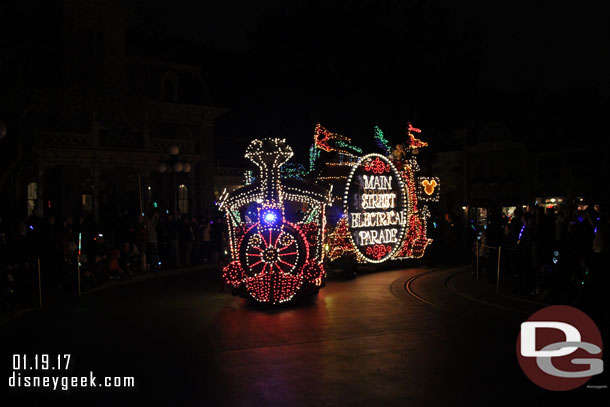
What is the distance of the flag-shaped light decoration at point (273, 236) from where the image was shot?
11766mm

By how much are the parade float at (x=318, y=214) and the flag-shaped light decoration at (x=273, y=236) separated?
0.06 ft

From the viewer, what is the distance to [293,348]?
27.1 ft

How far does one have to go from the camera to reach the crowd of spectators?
1256 cm

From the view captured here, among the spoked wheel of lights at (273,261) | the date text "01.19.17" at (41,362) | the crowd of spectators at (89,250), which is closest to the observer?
the date text "01.19.17" at (41,362)

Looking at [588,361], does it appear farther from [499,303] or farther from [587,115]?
[587,115]

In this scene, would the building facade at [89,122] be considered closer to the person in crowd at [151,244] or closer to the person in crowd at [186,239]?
the person in crowd at [186,239]

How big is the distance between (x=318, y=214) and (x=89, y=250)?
589 centimetres

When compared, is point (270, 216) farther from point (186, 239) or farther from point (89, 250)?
point (186, 239)

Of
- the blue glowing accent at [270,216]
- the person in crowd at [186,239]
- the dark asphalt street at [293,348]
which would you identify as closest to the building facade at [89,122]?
the person in crowd at [186,239]

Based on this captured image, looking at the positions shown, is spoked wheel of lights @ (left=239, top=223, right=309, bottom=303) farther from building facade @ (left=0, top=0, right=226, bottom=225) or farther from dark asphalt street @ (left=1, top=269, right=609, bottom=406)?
building facade @ (left=0, top=0, right=226, bottom=225)

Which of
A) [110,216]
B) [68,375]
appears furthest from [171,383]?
[110,216]

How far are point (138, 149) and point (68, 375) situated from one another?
19961 mm

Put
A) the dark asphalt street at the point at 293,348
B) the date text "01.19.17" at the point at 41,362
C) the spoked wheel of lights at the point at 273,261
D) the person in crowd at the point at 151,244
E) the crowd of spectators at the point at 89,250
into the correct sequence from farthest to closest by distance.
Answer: the person in crowd at the point at 151,244 < the crowd of spectators at the point at 89,250 < the spoked wheel of lights at the point at 273,261 < the date text "01.19.17" at the point at 41,362 < the dark asphalt street at the point at 293,348

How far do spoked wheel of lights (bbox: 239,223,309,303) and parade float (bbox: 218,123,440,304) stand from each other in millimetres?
19
